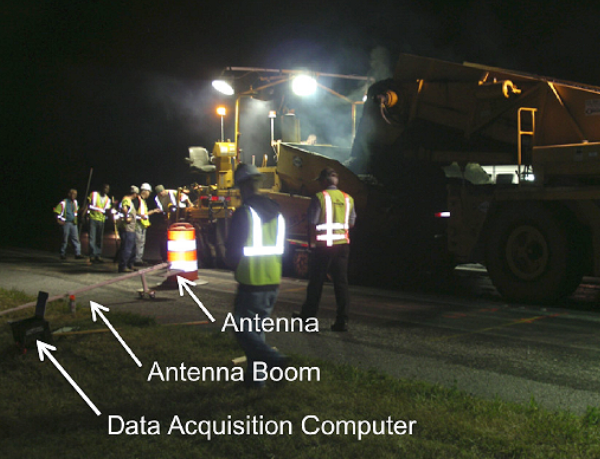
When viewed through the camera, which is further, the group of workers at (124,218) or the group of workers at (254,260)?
the group of workers at (124,218)

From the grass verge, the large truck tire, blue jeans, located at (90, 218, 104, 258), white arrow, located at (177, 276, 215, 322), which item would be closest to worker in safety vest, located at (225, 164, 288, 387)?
the grass verge

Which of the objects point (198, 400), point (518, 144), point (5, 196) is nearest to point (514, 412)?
point (198, 400)

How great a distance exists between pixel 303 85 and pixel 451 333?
23.9 ft

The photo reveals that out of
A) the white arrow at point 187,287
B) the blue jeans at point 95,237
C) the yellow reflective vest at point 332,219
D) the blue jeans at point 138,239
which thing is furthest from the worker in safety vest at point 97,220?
the yellow reflective vest at point 332,219

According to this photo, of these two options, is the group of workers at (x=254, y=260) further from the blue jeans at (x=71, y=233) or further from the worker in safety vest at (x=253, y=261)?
the blue jeans at (x=71, y=233)

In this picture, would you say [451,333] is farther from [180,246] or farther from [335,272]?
[180,246]

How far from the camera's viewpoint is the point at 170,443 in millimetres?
3799

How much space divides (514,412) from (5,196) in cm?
5837

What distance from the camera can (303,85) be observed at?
12766mm

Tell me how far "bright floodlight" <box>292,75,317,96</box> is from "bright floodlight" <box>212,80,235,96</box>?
52.5 inches

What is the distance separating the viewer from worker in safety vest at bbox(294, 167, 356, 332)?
7051 mm

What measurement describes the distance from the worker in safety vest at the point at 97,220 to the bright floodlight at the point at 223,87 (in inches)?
183

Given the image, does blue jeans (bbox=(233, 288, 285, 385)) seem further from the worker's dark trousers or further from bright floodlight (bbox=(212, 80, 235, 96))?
bright floodlight (bbox=(212, 80, 235, 96))

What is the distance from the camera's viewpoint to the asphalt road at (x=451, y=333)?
16.9 feet
